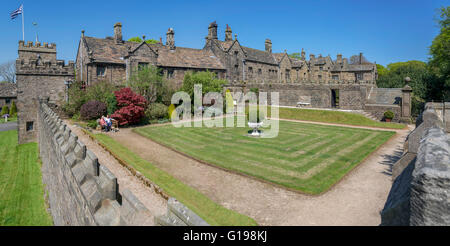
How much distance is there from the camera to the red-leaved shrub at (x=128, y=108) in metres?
24.8

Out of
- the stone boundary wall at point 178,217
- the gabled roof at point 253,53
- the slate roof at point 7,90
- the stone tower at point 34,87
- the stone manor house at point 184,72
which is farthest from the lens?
the slate roof at point 7,90

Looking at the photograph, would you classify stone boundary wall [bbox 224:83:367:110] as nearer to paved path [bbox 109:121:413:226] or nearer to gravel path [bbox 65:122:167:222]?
paved path [bbox 109:121:413:226]

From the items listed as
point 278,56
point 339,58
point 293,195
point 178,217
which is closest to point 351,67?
point 339,58

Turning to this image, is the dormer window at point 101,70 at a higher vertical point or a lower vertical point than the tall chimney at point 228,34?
lower

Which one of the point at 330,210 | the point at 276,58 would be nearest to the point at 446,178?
the point at 330,210

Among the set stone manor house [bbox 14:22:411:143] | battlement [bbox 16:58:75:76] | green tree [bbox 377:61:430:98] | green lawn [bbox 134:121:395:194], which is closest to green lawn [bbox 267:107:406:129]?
stone manor house [bbox 14:22:411:143]

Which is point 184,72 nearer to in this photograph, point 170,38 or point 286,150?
point 170,38

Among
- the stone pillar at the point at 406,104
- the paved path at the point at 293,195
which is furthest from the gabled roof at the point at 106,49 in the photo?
the stone pillar at the point at 406,104

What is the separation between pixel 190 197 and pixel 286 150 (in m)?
8.84

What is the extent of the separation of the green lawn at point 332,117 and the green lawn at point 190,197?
79.5 feet

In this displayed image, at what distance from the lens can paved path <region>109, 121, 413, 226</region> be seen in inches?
358

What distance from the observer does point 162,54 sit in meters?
39.1

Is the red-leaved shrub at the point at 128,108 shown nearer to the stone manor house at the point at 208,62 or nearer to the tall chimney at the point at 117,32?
the stone manor house at the point at 208,62
